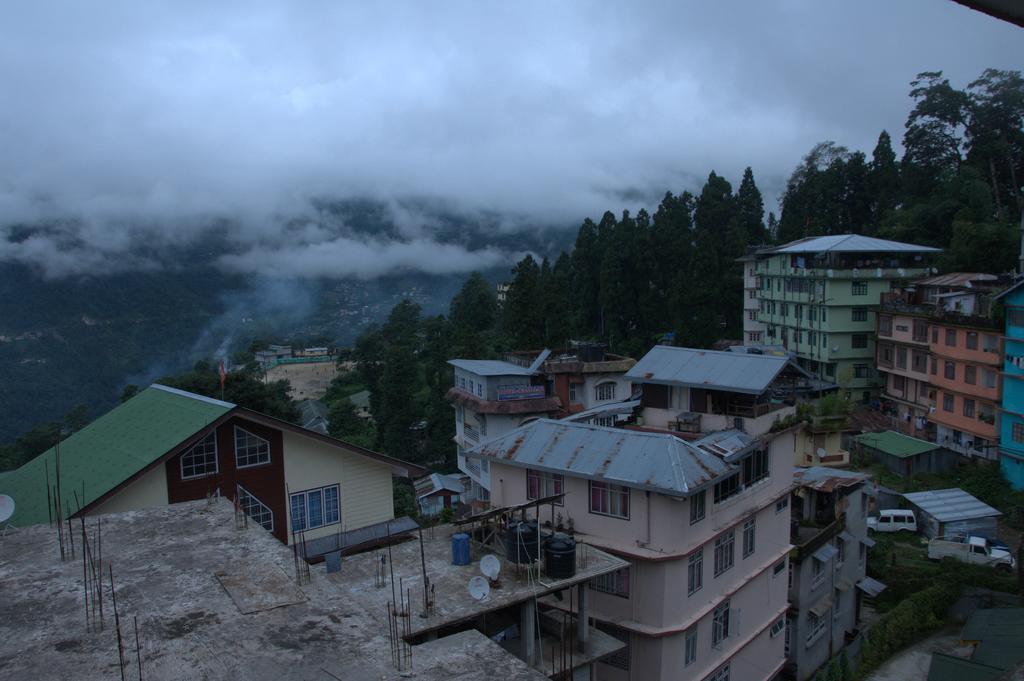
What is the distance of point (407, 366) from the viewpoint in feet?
132

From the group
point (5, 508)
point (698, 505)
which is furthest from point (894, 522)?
point (5, 508)

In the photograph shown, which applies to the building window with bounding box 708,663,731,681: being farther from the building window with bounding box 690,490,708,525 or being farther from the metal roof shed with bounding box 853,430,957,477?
the metal roof shed with bounding box 853,430,957,477

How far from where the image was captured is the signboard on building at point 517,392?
33.5 meters

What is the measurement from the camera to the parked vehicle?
24.2m

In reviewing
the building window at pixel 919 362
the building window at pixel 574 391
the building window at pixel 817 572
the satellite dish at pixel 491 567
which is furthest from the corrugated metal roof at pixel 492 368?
the satellite dish at pixel 491 567

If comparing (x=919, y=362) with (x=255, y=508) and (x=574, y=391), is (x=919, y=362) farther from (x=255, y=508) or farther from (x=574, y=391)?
(x=255, y=508)

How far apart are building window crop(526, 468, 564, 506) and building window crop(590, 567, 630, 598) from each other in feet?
5.78

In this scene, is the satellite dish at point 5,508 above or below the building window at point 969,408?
above

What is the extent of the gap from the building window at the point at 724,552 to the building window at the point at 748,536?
63cm

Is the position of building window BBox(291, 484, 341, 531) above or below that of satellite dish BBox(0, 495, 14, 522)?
A: below

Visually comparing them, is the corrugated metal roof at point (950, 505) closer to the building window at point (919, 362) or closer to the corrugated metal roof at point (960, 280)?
the building window at point (919, 362)

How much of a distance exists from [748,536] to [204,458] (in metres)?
12.1

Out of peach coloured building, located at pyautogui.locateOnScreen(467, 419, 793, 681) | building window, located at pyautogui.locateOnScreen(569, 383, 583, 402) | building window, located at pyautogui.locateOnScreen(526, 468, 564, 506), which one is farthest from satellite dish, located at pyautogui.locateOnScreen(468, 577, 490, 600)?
building window, located at pyautogui.locateOnScreen(569, 383, 583, 402)

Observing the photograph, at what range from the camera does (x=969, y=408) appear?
32.6m
